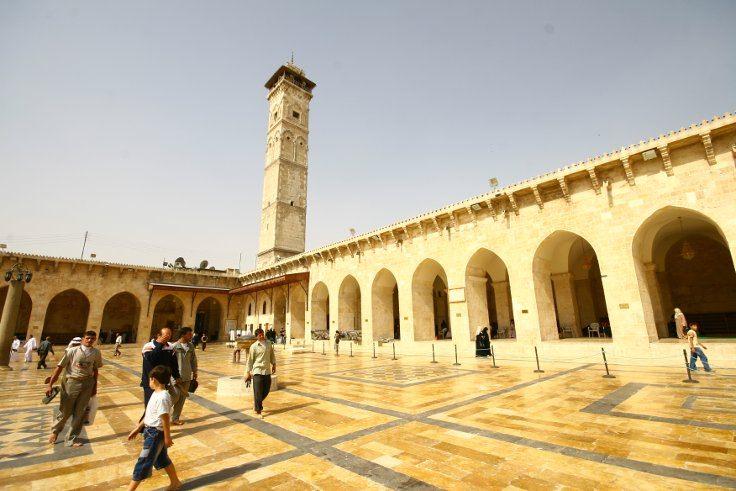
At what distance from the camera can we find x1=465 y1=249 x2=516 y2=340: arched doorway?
16.0m

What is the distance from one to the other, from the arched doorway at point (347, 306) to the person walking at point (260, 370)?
16.3m

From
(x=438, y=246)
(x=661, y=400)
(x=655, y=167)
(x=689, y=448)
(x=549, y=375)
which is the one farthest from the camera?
(x=438, y=246)

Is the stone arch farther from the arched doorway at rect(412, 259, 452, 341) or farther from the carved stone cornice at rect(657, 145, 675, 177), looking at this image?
the carved stone cornice at rect(657, 145, 675, 177)

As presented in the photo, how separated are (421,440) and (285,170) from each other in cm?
3252

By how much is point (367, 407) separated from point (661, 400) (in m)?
5.20

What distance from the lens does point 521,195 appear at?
14.6 metres

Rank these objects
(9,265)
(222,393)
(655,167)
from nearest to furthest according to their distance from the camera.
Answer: (222,393)
(655,167)
(9,265)

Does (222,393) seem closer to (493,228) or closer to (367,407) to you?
(367,407)

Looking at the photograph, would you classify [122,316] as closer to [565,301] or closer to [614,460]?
[565,301]

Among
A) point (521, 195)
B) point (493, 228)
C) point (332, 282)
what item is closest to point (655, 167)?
point (521, 195)

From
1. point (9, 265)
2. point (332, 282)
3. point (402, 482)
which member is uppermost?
point (9, 265)

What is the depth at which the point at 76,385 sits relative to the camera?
15.5ft

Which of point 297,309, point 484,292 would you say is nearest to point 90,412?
point 484,292

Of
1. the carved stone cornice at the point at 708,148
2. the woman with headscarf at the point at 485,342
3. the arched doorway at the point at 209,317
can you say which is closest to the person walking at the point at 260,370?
the woman with headscarf at the point at 485,342
